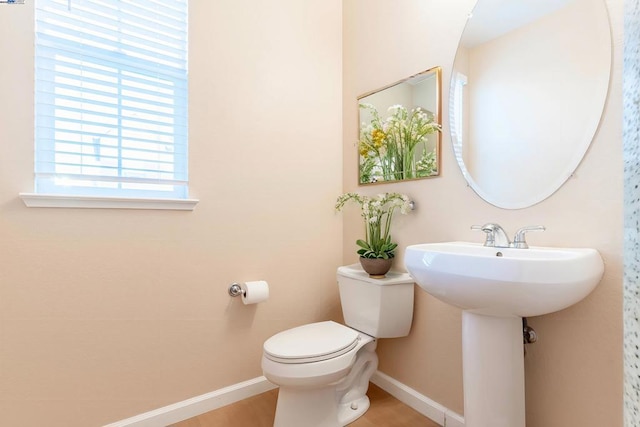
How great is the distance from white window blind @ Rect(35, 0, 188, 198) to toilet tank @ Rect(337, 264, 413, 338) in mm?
1004

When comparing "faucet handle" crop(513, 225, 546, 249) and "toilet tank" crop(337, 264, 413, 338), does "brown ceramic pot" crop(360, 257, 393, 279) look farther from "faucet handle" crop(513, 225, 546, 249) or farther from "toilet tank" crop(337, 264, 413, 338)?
"faucet handle" crop(513, 225, 546, 249)

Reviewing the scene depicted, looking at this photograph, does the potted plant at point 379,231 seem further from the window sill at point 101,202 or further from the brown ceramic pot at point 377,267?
the window sill at point 101,202

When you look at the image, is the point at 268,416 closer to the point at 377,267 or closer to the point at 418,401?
the point at 418,401

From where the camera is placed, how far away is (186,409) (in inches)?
60.8

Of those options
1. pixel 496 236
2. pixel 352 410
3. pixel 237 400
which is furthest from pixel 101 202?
pixel 496 236

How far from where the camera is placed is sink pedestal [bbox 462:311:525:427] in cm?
110

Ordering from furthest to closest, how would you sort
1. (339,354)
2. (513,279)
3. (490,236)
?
1. (339,354)
2. (490,236)
3. (513,279)

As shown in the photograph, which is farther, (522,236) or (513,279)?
(522,236)

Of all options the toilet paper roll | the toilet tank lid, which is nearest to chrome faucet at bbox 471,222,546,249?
the toilet tank lid

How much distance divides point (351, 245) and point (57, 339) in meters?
1.49

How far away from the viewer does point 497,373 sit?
1.10 m

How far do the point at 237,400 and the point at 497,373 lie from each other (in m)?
1.27

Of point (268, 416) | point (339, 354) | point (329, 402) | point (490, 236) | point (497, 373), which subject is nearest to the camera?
point (497, 373)

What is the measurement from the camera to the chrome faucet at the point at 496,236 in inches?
46.7
